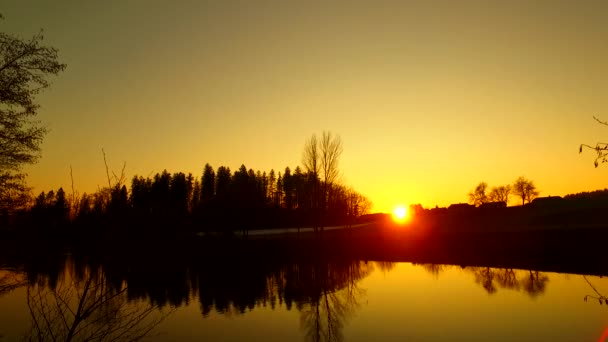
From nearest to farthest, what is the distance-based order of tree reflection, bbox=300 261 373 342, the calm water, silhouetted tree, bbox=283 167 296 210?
1. the calm water
2. tree reflection, bbox=300 261 373 342
3. silhouetted tree, bbox=283 167 296 210

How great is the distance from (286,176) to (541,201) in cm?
5777

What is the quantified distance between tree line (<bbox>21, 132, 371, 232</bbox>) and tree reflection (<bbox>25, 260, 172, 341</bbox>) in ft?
2.98

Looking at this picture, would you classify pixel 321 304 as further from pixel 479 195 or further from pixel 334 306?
pixel 479 195

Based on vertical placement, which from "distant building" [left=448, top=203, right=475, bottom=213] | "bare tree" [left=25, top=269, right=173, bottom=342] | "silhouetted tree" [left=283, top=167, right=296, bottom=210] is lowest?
"bare tree" [left=25, top=269, right=173, bottom=342]

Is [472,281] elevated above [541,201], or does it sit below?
below

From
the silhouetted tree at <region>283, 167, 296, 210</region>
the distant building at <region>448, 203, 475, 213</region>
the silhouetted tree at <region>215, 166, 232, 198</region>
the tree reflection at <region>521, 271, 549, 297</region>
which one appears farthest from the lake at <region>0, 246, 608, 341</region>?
the silhouetted tree at <region>283, 167, 296, 210</region>

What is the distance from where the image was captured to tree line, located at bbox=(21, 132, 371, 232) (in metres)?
5.63

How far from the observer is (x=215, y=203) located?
56.7 meters

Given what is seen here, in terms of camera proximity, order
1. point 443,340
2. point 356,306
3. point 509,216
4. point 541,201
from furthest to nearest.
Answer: point 541,201 < point 509,216 < point 356,306 < point 443,340

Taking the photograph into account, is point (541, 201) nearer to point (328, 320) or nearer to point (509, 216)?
point (509, 216)

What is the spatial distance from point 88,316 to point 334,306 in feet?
48.5

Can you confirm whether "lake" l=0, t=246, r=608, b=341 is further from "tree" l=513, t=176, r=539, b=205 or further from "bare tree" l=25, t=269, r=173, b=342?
"tree" l=513, t=176, r=539, b=205

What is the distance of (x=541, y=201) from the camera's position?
217ft

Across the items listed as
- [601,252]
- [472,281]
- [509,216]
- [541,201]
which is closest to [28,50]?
[472,281]
